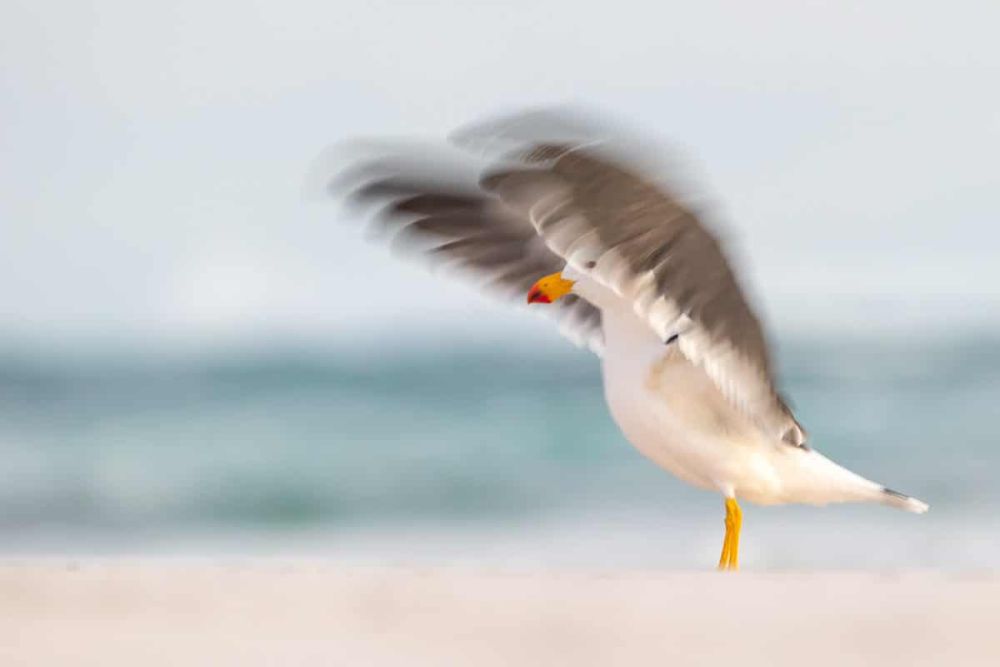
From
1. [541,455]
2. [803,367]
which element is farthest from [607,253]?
[803,367]

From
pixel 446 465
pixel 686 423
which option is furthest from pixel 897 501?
pixel 446 465

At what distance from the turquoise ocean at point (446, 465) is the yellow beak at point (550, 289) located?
3.51 metres

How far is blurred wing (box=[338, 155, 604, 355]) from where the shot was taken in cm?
496

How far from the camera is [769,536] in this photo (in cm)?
945

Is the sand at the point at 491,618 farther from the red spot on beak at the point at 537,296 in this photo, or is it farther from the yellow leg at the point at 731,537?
the red spot on beak at the point at 537,296

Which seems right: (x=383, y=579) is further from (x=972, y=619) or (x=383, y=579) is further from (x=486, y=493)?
(x=486, y=493)

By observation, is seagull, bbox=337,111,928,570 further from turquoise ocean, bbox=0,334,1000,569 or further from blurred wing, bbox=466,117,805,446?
turquoise ocean, bbox=0,334,1000,569

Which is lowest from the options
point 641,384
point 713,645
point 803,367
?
point 713,645

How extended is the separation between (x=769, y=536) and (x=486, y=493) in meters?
2.53

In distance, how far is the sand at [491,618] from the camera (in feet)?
8.14

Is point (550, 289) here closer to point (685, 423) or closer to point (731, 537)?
point (685, 423)

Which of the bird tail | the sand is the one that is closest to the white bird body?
the bird tail

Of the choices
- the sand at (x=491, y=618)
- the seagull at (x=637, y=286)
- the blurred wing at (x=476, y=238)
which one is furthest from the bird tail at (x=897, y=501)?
the sand at (x=491, y=618)

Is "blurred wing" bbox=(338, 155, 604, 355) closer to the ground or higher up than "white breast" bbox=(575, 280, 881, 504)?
higher up
